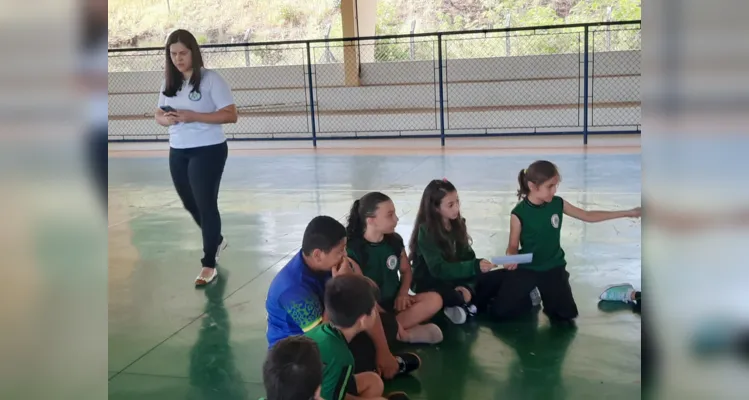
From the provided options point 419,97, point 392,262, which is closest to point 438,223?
point 392,262

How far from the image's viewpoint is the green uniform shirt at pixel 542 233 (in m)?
3.69

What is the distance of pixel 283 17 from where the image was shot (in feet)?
85.3

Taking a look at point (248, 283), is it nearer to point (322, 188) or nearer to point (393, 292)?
point (393, 292)

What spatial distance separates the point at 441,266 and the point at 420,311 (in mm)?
305

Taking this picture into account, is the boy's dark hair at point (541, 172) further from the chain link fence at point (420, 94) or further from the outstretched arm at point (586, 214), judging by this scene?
the chain link fence at point (420, 94)

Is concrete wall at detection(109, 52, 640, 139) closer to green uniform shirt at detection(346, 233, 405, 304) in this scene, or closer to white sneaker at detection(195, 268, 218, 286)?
white sneaker at detection(195, 268, 218, 286)

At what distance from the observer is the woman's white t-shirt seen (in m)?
4.21

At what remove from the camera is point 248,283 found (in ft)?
14.5

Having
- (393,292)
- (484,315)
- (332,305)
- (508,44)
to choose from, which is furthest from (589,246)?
(508,44)

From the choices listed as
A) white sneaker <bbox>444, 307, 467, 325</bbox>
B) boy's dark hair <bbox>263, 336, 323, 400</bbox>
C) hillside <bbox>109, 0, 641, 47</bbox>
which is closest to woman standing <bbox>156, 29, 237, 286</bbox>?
white sneaker <bbox>444, 307, 467, 325</bbox>

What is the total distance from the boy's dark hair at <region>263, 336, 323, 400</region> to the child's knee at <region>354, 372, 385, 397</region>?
2.07ft

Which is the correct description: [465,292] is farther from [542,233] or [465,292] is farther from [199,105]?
[199,105]

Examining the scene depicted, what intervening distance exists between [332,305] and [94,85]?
194 centimetres

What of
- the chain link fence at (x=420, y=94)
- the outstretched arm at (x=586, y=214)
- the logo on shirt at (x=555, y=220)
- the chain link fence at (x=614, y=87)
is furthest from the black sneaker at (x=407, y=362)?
the chain link fence at (x=614, y=87)
